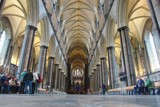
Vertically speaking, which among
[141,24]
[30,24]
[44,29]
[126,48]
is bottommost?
[126,48]

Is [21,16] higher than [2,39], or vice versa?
[21,16]

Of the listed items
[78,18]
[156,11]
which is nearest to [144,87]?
[156,11]

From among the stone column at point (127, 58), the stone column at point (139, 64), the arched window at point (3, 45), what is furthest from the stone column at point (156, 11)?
the arched window at point (3, 45)

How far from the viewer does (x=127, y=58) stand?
931 cm

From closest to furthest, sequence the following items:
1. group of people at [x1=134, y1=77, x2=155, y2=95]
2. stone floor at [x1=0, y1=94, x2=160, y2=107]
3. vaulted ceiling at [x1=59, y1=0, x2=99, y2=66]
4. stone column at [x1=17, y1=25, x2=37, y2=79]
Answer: stone floor at [x1=0, y1=94, x2=160, y2=107]
group of people at [x1=134, y1=77, x2=155, y2=95]
stone column at [x1=17, y1=25, x2=37, y2=79]
vaulted ceiling at [x1=59, y1=0, x2=99, y2=66]

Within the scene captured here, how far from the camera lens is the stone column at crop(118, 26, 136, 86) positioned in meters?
8.77

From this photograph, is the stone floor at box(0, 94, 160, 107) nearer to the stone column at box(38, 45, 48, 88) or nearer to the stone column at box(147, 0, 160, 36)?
the stone column at box(147, 0, 160, 36)

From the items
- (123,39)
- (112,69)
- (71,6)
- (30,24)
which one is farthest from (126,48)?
(71,6)

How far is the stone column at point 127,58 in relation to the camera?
8766 mm

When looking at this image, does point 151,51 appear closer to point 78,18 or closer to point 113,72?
point 113,72

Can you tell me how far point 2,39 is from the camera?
652 inches

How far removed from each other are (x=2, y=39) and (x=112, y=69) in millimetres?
13267

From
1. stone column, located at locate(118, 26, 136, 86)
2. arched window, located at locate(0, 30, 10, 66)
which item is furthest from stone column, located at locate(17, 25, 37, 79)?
arched window, located at locate(0, 30, 10, 66)

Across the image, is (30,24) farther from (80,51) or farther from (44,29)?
(80,51)
